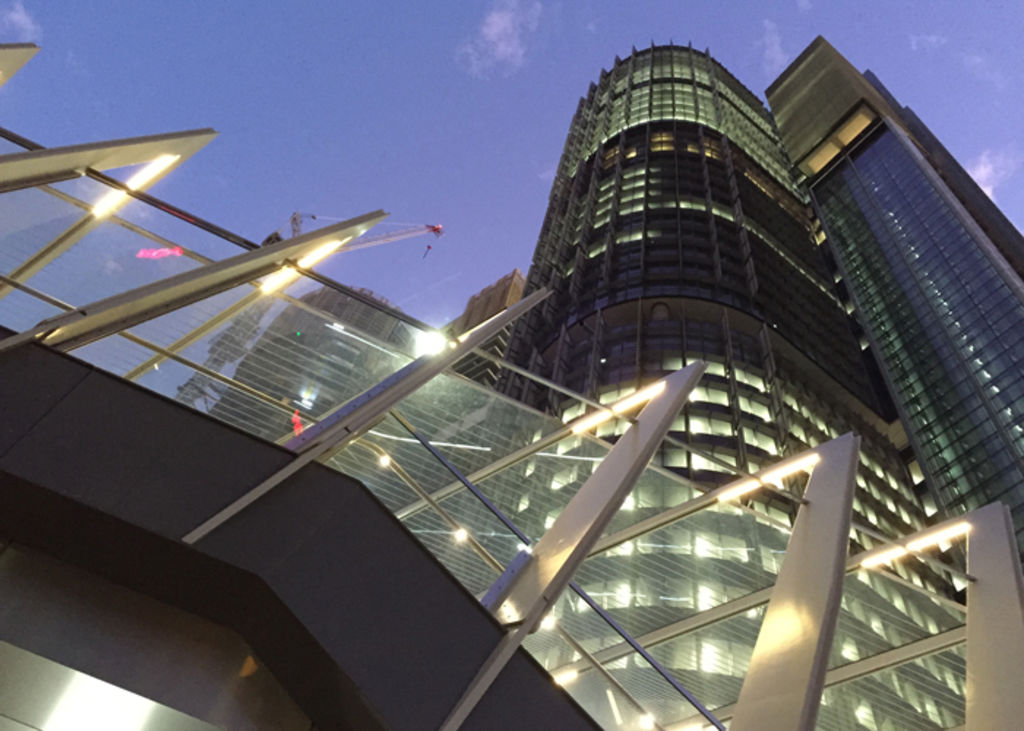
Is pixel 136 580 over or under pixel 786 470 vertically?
under

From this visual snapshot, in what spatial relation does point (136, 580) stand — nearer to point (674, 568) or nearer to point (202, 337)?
point (202, 337)

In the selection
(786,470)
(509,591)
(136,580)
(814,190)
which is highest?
(814,190)

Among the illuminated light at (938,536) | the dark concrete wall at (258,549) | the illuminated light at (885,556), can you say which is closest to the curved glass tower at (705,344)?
the illuminated light at (885,556)

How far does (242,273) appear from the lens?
7723 millimetres

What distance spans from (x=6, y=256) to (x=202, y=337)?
1.79 meters

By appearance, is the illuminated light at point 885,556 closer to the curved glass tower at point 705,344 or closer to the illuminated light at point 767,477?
the curved glass tower at point 705,344

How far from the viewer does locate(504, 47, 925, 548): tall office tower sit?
49281mm

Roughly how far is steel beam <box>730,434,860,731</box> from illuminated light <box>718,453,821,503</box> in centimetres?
44

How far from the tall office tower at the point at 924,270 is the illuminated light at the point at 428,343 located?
62566mm

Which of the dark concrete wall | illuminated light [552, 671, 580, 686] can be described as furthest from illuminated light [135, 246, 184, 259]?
illuminated light [552, 671, 580, 686]

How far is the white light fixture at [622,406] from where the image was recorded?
9.07m

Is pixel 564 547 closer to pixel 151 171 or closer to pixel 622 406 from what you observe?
pixel 622 406

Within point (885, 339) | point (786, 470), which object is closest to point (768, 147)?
point (885, 339)

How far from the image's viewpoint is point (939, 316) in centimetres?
7575
